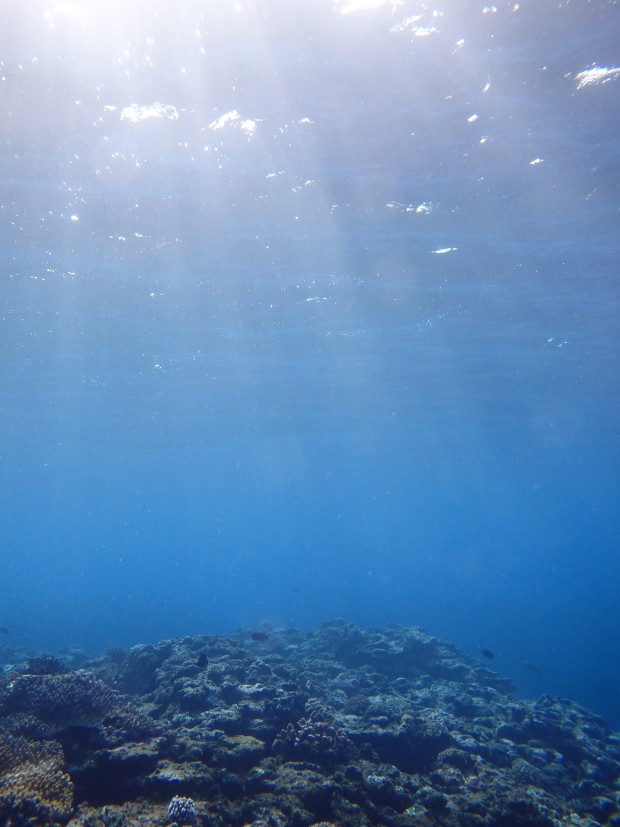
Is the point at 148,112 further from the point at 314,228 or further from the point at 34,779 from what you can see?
the point at 34,779

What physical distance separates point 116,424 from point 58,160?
2970 centimetres

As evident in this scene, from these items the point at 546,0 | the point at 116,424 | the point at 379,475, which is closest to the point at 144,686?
the point at 546,0

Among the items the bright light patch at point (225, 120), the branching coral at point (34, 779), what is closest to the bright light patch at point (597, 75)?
the bright light patch at point (225, 120)

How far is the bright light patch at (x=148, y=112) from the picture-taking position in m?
10.8

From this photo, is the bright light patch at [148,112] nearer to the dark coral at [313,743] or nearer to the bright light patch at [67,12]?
the bright light patch at [67,12]

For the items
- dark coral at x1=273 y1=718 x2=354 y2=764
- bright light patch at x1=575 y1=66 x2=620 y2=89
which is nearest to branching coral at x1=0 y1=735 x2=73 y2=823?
dark coral at x1=273 y1=718 x2=354 y2=764

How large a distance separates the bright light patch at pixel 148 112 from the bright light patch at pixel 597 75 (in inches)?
336

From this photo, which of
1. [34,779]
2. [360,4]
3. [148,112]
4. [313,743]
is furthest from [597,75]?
[34,779]

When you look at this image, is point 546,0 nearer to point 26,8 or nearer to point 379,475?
point 26,8

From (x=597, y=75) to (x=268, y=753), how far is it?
1382cm

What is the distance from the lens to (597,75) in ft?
33.2

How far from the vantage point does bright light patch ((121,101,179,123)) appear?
10.8 metres

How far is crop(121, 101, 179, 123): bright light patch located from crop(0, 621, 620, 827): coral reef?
439 inches

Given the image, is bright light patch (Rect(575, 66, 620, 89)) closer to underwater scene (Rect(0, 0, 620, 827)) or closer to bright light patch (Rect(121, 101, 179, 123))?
underwater scene (Rect(0, 0, 620, 827))
